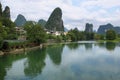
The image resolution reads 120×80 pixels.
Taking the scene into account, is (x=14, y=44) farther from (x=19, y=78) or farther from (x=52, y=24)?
(x=52, y=24)

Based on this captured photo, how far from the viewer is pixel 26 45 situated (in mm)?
57688

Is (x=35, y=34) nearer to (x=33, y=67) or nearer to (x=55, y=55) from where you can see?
(x=55, y=55)

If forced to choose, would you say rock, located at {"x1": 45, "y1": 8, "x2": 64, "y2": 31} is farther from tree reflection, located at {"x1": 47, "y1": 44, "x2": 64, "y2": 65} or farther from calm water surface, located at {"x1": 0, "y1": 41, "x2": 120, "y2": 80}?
calm water surface, located at {"x1": 0, "y1": 41, "x2": 120, "y2": 80}

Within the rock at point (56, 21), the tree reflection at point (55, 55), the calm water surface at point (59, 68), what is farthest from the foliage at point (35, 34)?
the rock at point (56, 21)

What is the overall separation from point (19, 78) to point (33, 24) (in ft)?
171

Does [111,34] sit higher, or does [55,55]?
[111,34]

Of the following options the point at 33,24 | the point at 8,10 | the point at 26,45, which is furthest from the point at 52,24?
the point at 26,45

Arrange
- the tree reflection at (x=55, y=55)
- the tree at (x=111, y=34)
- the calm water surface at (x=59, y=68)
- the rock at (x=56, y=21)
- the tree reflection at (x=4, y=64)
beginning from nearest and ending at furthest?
the calm water surface at (x=59, y=68), the tree reflection at (x=4, y=64), the tree reflection at (x=55, y=55), the tree at (x=111, y=34), the rock at (x=56, y=21)

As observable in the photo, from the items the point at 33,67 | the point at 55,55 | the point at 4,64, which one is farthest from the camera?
the point at 55,55

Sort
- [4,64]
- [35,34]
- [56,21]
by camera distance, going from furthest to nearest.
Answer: [56,21], [35,34], [4,64]

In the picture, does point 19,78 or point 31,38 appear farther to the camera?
point 31,38

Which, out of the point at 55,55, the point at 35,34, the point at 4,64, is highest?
the point at 35,34

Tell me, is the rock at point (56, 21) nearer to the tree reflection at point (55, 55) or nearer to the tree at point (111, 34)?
the tree at point (111, 34)

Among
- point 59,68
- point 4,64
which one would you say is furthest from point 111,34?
point 59,68
